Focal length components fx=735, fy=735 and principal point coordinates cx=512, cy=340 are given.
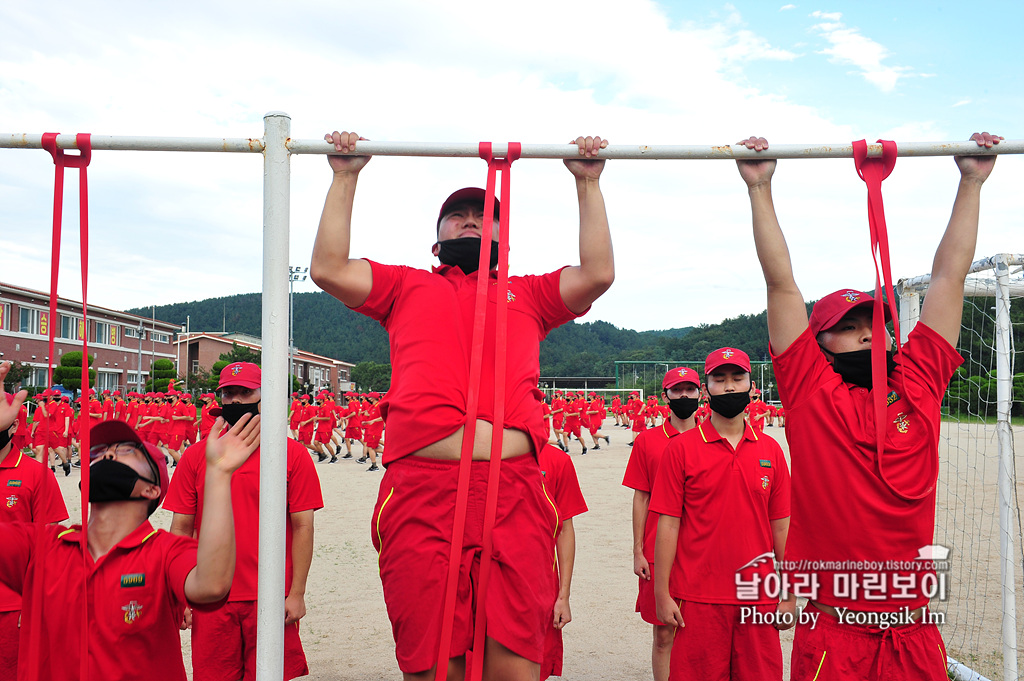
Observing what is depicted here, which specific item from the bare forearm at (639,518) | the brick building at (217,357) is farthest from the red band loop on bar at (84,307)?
the brick building at (217,357)

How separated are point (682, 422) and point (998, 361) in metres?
2.09

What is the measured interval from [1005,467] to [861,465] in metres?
2.82

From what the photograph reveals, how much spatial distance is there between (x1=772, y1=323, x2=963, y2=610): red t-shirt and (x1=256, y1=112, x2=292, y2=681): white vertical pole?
172cm

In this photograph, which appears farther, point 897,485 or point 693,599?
point 693,599

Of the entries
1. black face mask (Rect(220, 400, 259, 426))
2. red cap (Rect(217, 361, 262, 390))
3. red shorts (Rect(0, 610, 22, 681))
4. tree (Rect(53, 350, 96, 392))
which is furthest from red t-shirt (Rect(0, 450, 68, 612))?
tree (Rect(53, 350, 96, 392))

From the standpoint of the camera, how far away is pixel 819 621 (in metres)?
2.56

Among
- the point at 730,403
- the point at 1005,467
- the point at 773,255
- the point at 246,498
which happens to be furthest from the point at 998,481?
the point at 246,498

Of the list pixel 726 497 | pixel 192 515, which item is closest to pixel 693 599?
pixel 726 497

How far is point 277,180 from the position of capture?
2467 millimetres

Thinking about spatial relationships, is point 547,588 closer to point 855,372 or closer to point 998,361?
point 855,372

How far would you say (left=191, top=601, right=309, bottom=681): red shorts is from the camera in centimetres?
355

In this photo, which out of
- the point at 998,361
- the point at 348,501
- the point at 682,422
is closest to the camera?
the point at 998,361

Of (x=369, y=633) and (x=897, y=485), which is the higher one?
(x=897, y=485)

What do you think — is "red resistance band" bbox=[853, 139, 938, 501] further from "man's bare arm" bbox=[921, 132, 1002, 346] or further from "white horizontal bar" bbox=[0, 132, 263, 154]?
"white horizontal bar" bbox=[0, 132, 263, 154]
